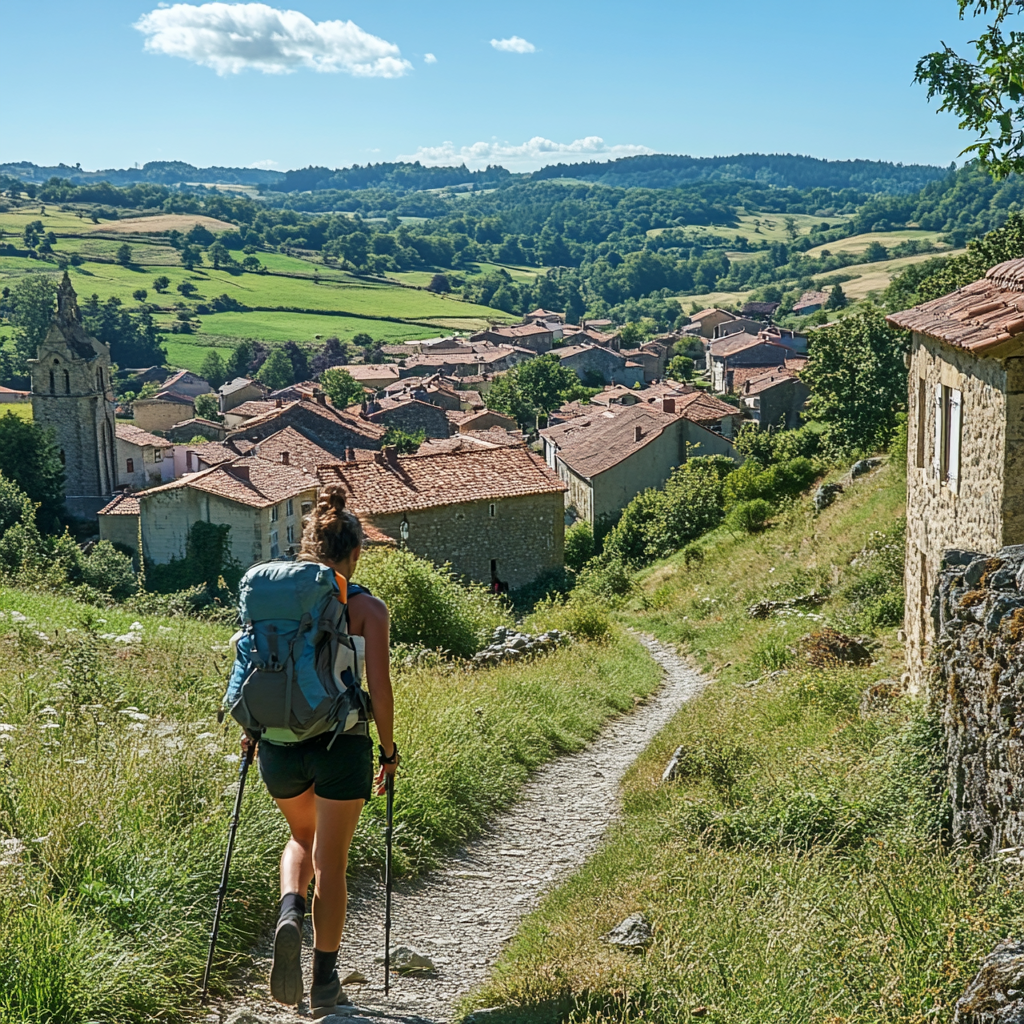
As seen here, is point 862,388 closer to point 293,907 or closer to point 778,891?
point 778,891

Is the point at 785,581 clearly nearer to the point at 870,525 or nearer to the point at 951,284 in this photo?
the point at 870,525

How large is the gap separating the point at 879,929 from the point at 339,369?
96154mm

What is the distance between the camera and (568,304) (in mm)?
188625

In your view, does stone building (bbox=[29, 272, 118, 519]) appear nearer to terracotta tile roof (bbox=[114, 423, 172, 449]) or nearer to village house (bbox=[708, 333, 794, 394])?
terracotta tile roof (bbox=[114, 423, 172, 449])

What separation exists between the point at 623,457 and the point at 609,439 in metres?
3.90

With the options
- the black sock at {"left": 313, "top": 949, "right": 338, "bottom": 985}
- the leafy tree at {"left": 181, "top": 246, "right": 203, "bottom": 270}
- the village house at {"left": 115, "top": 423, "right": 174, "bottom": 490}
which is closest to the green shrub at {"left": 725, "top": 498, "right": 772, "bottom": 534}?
the black sock at {"left": 313, "top": 949, "right": 338, "bottom": 985}

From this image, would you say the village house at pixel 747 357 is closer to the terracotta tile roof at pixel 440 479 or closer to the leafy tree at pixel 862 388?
the leafy tree at pixel 862 388

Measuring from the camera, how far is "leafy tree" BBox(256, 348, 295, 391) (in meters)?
112

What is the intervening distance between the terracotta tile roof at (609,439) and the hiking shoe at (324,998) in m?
40.8

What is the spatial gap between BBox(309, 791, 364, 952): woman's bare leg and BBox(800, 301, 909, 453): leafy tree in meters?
29.6

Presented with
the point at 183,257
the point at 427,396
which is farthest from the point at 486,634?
the point at 183,257

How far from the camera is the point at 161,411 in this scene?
320 ft

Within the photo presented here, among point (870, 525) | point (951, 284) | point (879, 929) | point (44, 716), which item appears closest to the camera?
point (879, 929)

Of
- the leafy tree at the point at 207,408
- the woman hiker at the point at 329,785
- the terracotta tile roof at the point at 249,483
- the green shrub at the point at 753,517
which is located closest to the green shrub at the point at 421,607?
the woman hiker at the point at 329,785
